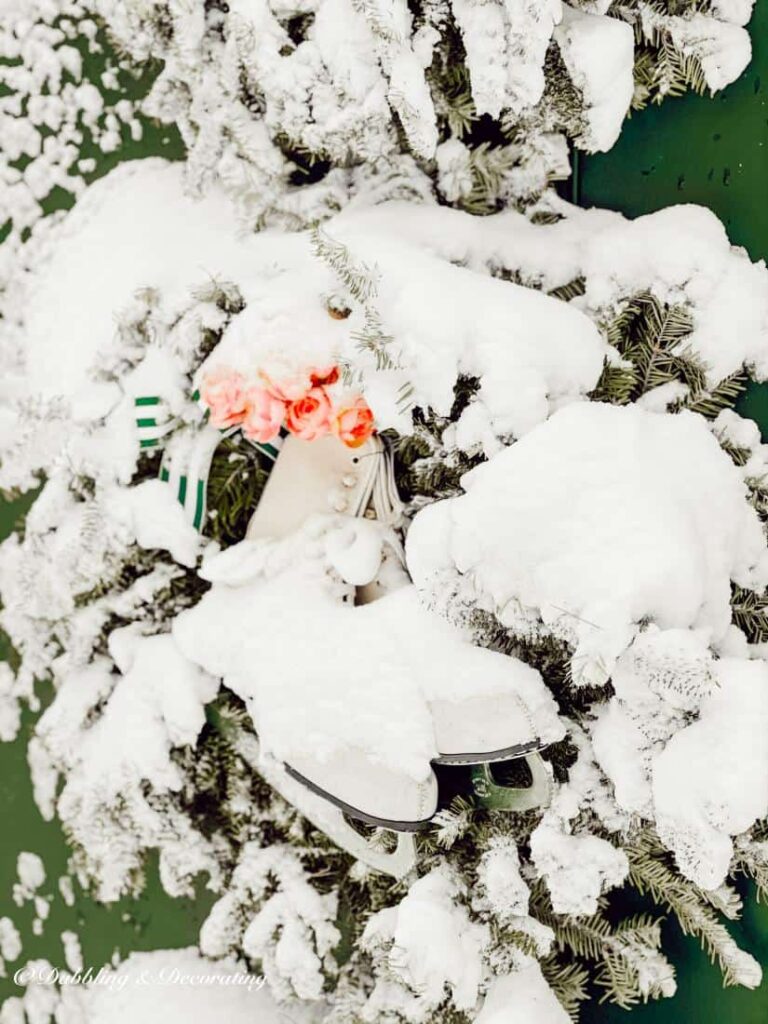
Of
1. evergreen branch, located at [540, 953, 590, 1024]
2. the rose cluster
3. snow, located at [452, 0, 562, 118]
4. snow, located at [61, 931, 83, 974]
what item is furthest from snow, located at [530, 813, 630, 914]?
snow, located at [61, 931, 83, 974]

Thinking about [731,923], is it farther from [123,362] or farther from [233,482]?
[123,362]

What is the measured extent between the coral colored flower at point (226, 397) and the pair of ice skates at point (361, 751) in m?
0.16

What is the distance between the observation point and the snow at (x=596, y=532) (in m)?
0.92

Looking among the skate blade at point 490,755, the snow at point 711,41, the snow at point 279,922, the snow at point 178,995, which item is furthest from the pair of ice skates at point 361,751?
the snow at point 711,41

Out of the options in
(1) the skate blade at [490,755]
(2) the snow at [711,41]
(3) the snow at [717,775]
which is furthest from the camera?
(2) the snow at [711,41]

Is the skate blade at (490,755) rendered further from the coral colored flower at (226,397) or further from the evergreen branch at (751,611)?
the coral colored flower at (226,397)

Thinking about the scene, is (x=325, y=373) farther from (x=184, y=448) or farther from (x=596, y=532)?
(x=596, y=532)

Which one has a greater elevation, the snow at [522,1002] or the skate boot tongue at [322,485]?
the skate boot tongue at [322,485]

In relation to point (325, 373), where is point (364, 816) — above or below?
below

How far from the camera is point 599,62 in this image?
42.6 inches

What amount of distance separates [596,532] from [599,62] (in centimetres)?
55

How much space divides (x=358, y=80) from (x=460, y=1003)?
1062mm

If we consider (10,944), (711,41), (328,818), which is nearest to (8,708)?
(10,944)

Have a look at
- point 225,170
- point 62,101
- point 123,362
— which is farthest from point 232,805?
point 62,101
